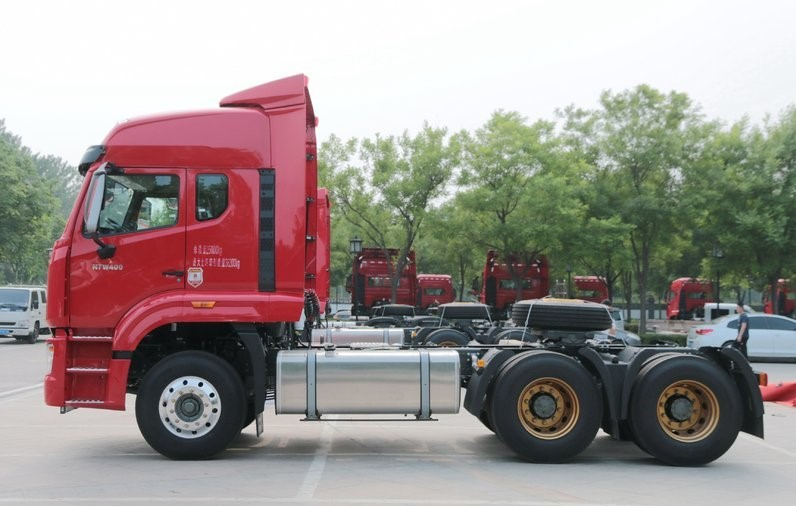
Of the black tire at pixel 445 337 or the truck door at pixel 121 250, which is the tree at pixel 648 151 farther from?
the truck door at pixel 121 250

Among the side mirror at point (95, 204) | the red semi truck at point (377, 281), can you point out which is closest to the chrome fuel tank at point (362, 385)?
the side mirror at point (95, 204)

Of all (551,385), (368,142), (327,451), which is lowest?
(327,451)

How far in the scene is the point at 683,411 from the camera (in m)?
9.04

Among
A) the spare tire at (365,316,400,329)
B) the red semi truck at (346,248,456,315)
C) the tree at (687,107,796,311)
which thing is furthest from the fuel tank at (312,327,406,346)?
the red semi truck at (346,248,456,315)

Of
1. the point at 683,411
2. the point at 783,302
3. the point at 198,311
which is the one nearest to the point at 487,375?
the point at 683,411

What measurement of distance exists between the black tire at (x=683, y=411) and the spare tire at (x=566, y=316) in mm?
792

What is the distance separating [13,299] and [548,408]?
1025 inches

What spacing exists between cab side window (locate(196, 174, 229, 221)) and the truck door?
0.60 feet

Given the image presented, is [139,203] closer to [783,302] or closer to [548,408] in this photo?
[548,408]

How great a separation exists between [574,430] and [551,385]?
20.4 inches

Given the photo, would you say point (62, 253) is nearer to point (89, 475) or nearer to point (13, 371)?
point (89, 475)

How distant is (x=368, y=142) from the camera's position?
39375 mm

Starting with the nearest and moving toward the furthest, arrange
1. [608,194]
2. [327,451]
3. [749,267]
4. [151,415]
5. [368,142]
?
[151,415]
[327,451]
[749,267]
[608,194]
[368,142]

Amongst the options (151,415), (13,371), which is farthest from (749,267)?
(151,415)
